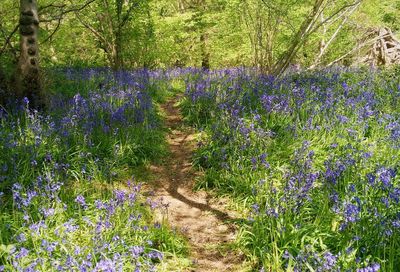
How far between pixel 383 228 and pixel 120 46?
10413mm

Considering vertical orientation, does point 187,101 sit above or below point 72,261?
above

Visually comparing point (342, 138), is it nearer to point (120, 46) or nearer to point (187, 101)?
point (187, 101)

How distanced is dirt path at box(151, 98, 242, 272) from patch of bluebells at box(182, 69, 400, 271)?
290 millimetres

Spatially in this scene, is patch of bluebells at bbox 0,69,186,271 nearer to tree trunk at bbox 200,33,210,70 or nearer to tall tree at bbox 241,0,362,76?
tall tree at bbox 241,0,362,76

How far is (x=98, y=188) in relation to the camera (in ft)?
14.5

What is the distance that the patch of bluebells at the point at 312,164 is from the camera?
117 inches

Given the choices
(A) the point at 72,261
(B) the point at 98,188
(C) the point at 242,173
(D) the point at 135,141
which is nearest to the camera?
(A) the point at 72,261

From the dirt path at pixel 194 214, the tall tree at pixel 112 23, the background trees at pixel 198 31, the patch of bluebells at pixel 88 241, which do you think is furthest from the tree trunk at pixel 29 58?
the tall tree at pixel 112 23

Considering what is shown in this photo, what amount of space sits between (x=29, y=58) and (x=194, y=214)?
377cm

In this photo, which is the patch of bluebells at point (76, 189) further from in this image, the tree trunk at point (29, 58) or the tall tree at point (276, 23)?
the tall tree at point (276, 23)

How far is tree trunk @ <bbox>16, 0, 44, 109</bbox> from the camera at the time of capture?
18.1ft

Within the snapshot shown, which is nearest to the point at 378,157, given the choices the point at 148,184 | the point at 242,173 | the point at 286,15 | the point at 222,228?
the point at 242,173

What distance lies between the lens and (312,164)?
4.58 metres

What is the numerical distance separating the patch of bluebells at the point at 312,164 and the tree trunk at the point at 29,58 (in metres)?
2.96
